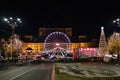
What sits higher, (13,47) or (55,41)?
(55,41)

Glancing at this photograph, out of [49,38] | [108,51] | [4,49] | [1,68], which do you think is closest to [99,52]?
[108,51]

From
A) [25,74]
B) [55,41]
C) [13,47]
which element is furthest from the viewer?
[55,41]

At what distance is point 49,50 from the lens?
140625mm

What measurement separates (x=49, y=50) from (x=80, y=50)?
46.3 metres

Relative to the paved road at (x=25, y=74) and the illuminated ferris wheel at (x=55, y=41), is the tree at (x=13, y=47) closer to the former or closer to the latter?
the illuminated ferris wheel at (x=55, y=41)

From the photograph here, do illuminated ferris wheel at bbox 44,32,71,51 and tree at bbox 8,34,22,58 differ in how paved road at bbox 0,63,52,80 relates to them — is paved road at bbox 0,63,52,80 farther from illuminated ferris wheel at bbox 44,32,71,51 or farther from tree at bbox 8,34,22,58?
illuminated ferris wheel at bbox 44,32,71,51

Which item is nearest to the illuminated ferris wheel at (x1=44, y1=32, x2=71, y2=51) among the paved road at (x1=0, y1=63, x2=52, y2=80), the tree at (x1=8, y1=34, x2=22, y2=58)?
the tree at (x1=8, y1=34, x2=22, y2=58)

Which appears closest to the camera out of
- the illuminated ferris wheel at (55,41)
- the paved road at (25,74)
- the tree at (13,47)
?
the paved road at (25,74)

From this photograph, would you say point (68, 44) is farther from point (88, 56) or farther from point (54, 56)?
point (88, 56)

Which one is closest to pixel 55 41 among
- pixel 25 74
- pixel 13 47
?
pixel 13 47

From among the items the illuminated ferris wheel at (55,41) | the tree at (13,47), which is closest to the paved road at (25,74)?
the tree at (13,47)

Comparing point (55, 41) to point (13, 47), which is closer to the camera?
point (13, 47)

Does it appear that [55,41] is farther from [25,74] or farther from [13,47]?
[25,74]

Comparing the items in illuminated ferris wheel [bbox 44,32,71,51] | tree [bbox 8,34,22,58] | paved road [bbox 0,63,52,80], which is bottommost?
paved road [bbox 0,63,52,80]
